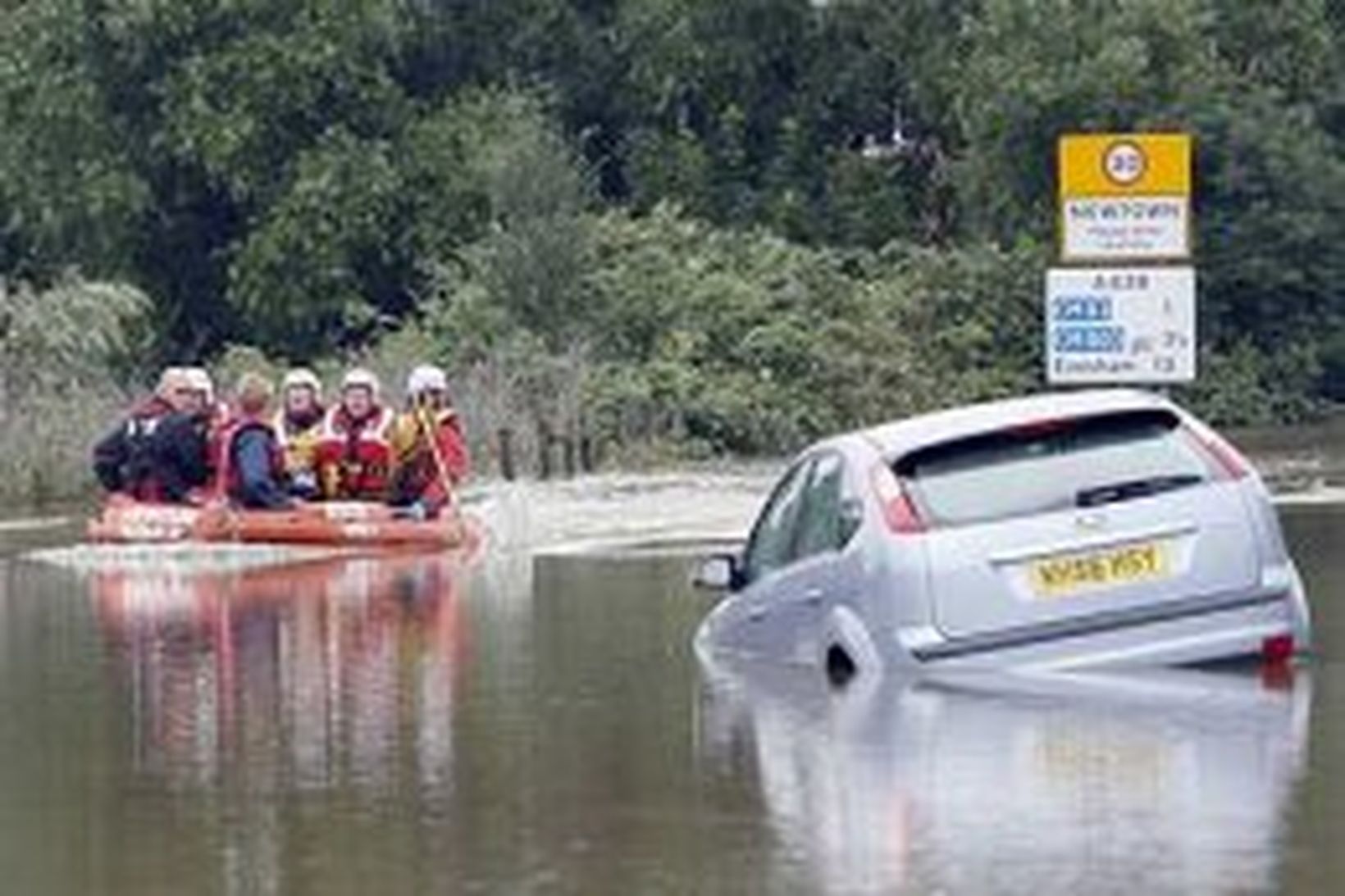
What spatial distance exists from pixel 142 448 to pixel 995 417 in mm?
16847

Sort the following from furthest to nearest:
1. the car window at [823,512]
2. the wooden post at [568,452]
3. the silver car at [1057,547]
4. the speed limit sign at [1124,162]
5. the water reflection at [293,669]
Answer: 1. the wooden post at [568,452]
2. the speed limit sign at [1124,162]
3. the car window at [823,512]
4. the silver car at [1057,547]
5. the water reflection at [293,669]

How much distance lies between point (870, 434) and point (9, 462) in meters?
A: 27.9

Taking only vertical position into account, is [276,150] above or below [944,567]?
above

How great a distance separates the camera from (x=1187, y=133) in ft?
176

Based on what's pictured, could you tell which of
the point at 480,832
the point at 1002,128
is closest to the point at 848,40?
the point at 1002,128

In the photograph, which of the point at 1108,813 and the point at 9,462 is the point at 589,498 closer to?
the point at 9,462

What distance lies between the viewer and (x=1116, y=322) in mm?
36844

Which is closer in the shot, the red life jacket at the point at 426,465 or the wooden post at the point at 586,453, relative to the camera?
the red life jacket at the point at 426,465

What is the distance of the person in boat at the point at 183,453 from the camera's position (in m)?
33.4

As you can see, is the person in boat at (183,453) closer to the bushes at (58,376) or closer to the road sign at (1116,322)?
the road sign at (1116,322)

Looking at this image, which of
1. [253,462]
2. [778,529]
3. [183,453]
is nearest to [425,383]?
[253,462]

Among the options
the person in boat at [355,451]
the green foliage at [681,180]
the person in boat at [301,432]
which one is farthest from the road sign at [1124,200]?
the green foliage at [681,180]

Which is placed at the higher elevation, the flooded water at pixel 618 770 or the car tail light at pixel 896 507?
the car tail light at pixel 896 507

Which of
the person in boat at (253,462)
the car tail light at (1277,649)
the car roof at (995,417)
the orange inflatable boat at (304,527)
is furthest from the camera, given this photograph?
the person in boat at (253,462)
